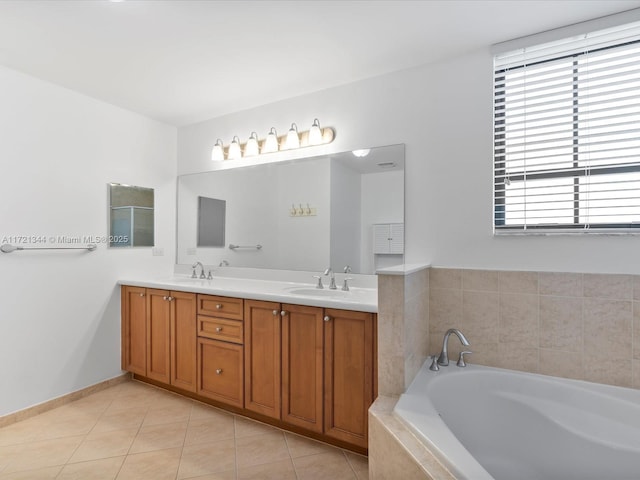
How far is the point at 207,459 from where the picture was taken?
1.91 m

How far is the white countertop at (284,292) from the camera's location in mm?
1938

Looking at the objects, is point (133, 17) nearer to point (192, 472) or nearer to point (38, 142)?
point (38, 142)

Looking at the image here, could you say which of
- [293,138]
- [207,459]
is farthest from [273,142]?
[207,459]

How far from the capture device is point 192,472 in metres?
1.81

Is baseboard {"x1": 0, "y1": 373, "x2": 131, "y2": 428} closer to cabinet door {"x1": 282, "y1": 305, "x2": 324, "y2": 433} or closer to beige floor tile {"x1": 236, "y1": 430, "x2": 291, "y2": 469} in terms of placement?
beige floor tile {"x1": 236, "y1": 430, "x2": 291, "y2": 469}

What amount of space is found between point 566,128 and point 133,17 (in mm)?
2380

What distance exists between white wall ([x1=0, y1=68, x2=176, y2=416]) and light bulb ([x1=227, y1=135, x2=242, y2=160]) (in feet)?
2.67

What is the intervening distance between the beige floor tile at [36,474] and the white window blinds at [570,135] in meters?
2.77

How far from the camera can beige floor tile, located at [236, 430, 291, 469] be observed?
74.9 inches

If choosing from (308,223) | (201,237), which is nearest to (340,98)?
(308,223)

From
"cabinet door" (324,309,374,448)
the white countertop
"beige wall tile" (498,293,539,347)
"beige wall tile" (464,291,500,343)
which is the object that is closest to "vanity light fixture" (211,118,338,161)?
the white countertop

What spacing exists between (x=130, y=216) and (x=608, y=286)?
3392mm

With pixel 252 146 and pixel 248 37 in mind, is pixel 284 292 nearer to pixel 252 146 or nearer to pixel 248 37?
pixel 252 146

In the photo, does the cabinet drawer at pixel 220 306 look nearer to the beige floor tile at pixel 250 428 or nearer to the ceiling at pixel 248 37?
the beige floor tile at pixel 250 428
